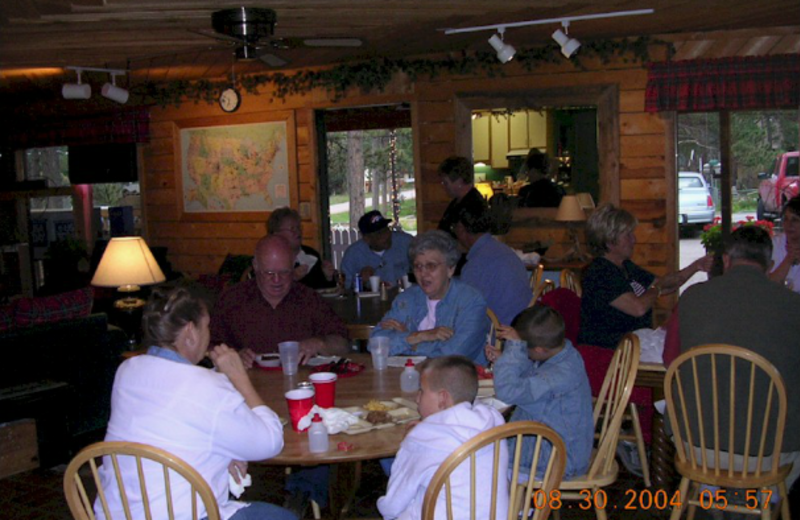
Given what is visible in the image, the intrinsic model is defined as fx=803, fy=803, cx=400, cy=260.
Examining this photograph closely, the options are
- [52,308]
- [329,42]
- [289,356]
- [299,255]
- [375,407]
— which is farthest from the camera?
[299,255]

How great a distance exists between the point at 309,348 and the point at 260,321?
0.31 m

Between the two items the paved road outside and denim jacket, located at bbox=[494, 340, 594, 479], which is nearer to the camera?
denim jacket, located at bbox=[494, 340, 594, 479]

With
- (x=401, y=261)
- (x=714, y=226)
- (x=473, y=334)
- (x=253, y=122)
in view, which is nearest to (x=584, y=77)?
(x=714, y=226)

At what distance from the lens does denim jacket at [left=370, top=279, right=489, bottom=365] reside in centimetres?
338

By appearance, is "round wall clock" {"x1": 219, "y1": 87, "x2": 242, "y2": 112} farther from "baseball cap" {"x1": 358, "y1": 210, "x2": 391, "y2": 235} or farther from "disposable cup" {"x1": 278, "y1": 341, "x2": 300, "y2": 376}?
"disposable cup" {"x1": 278, "y1": 341, "x2": 300, "y2": 376}

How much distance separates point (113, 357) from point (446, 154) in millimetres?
3501

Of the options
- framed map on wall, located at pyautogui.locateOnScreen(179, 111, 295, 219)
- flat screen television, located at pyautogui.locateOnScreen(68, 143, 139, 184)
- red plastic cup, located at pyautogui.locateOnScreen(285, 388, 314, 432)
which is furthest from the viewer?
flat screen television, located at pyautogui.locateOnScreen(68, 143, 139, 184)

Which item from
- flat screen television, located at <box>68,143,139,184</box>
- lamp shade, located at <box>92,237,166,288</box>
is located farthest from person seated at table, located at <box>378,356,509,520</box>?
flat screen television, located at <box>68,143,139,184</box>

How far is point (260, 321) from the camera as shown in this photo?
3596 millimetres

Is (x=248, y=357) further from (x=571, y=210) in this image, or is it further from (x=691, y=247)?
(x=691, y=247)

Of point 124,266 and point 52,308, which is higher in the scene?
point 124,266

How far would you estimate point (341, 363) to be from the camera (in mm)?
3242

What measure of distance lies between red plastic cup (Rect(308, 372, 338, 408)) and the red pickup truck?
201 inches

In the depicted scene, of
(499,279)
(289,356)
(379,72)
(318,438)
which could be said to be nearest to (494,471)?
(318,438)
